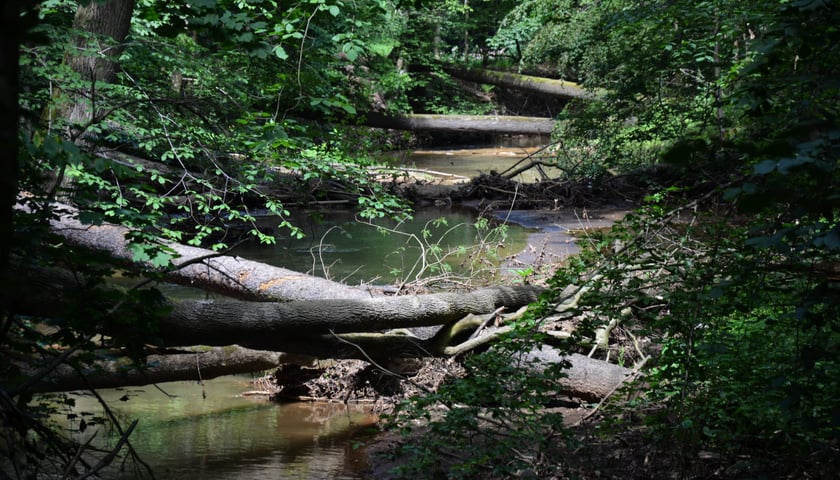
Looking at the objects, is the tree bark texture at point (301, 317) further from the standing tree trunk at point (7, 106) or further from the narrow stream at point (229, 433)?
the standing tree trunk at point (7, 106)

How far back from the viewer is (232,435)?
5.97 m

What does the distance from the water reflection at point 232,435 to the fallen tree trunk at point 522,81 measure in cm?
1939

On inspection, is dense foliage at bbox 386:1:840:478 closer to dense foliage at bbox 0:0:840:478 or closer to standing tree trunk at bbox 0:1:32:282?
dense foliage at bbox 0:0:840:478

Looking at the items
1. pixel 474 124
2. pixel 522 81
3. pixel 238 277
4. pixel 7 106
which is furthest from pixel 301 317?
pixel 522 81

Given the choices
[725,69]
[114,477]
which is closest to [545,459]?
[114,477]

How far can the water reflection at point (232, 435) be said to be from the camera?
526cm

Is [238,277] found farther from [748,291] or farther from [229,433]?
[748,291]

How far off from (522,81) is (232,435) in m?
23.6

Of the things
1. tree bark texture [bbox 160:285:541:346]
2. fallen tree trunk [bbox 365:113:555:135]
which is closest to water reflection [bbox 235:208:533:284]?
tree bark texture [bbox 160:285:541:346]

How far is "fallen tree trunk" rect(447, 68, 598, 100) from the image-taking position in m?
25.7

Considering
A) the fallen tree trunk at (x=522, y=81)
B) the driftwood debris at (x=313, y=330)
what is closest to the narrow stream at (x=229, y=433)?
the driftwood debris at (x=313, y=330)

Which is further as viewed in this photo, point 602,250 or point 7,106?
point 602,250

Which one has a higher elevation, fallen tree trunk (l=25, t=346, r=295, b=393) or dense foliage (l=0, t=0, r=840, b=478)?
dense foliage (l=0, t=0, r=840, b=478)

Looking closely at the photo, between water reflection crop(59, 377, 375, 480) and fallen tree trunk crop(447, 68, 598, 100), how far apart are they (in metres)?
19.4
